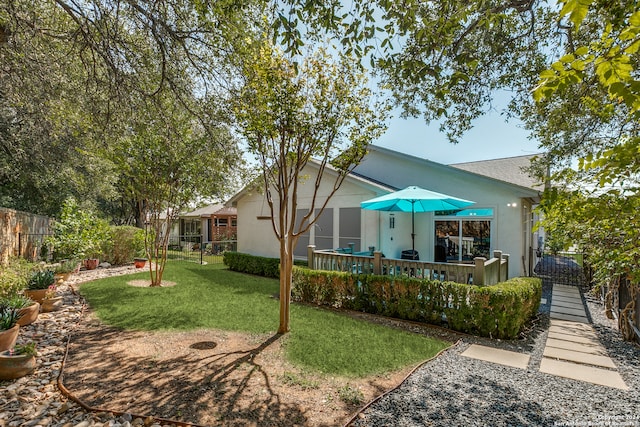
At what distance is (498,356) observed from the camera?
5.07m

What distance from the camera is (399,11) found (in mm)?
3885

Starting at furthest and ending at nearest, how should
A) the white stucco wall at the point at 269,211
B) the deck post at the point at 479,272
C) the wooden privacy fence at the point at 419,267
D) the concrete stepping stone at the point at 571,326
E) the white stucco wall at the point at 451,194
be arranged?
the white stucco wall at the point at 269,211, the white stucco wall at the point at 451,194, the concrete stepping stone at the point at 571,326, the wooden privacy fence at the point at 419,267, the deck post at the point at 479,272

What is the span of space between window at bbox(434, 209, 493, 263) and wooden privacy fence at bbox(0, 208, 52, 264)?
1405cm

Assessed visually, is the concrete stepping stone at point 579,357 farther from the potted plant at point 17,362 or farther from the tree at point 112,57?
the potted plant at point 17,362

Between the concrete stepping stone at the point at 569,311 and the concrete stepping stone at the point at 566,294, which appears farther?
the concrete stepping stone at the point at 566,294

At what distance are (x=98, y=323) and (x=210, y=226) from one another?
→ 24790 millimetres

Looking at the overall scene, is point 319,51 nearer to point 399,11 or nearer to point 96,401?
point 399,11

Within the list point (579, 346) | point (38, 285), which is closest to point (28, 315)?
point (38, 285)

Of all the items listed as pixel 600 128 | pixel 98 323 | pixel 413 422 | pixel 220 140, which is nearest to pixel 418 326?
pixel 413 422

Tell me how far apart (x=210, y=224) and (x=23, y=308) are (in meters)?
25.3

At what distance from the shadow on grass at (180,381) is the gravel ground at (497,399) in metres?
1.18

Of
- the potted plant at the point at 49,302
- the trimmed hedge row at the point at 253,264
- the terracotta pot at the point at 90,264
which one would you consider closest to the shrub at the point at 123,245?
the terracotta pot at the point at 90,264

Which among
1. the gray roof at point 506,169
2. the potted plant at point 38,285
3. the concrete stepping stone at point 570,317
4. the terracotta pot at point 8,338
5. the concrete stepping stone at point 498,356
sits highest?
the gray roof at point 506,169

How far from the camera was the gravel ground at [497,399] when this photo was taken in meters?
3.22
